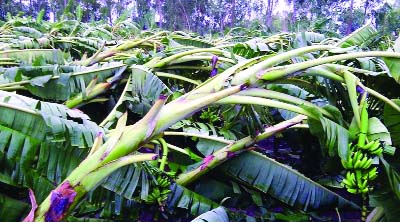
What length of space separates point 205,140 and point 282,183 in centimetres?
30

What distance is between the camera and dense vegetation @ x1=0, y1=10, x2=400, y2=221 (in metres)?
0.84

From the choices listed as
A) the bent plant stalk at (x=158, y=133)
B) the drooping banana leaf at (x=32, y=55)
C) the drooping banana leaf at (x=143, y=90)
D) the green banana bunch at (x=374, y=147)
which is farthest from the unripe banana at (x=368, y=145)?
the drooping banana leaf at (x=32, y=55)

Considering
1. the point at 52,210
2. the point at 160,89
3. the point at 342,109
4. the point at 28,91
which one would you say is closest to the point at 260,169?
the point at 342,109

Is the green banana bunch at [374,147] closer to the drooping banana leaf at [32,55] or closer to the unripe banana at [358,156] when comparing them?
the unripe banana at [358,156]

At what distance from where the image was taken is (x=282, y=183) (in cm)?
117

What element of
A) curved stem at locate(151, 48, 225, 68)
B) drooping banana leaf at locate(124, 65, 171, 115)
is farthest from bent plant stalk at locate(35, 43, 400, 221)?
curved stem at locate(151, 48, 225, 68)

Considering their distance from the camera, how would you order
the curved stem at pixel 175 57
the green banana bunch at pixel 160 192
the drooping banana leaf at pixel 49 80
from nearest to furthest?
the green banana bunch at pixel 160 192 → the drooping banana leaf at pixel 49 80 → the curved stem at pixel 175 57

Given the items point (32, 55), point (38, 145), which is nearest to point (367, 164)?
point (38, 145)

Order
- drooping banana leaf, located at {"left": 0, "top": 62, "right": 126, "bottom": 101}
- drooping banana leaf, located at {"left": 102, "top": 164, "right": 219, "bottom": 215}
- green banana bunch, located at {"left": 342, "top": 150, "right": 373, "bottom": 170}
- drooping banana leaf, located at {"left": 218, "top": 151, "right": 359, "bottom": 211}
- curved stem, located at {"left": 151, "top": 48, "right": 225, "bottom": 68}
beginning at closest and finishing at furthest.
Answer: green banana bunch, located at {"left": 342, "top": 150, "right": 373, "bottom": 170} → drooping banana leaf, located at {"left": 102, "top": 164, "right": 219, "bottom": 215} → drooping banana leaf, located at {"left": 218, "top": 151, "right": 359, "bottom": 211} → drooping banana leaf, located at {"left": 0, "top": 62, "right": 126, "bottom": 101} → curved stem, located at {"left": 151, "top": 48, "right": 225, "bottom": 68}

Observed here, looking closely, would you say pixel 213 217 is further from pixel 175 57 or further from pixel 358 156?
pixel 175 57

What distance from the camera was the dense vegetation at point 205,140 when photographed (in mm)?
844

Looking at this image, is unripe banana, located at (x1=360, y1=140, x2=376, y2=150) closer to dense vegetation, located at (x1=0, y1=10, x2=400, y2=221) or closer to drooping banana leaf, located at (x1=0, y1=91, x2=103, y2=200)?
dense vegetation, located at (x1=0, y1=10, x2=400, y2=221)

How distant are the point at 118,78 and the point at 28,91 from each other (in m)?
0.36

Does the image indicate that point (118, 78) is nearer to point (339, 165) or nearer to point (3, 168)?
point (3, 168)
